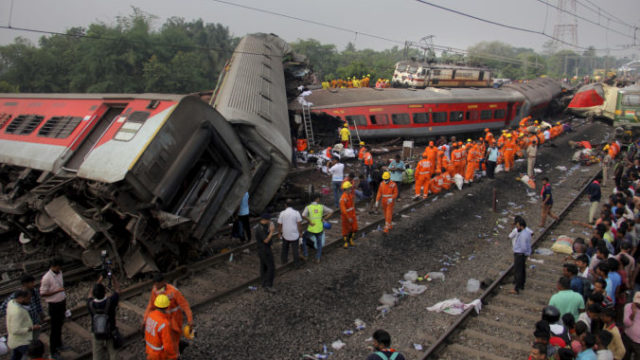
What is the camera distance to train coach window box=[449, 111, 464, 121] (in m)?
21.4

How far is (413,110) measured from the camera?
20.0 metres

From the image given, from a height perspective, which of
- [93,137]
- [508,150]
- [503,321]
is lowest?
[503,321]

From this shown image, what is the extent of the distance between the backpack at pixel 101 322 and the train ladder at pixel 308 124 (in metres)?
13.8

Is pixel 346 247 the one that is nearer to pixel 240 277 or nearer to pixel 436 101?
pixel 240 277

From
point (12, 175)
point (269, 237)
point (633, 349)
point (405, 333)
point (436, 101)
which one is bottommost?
point (405, 333)

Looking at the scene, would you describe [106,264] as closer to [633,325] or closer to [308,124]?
[633,325]

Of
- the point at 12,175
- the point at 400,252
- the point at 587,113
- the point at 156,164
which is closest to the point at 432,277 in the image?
the point at 400,252

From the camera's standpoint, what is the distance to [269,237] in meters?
7.04

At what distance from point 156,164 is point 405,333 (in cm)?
470

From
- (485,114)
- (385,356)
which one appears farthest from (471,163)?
(385,356)

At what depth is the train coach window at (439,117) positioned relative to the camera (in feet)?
67.8

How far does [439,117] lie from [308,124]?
6914 mm

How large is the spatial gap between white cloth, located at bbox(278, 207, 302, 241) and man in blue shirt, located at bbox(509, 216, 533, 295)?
381 centimetres

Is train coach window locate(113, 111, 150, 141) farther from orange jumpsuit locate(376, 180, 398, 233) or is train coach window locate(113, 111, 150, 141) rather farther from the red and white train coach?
orange jumpsuit locate(376, 180, 398, 233)
